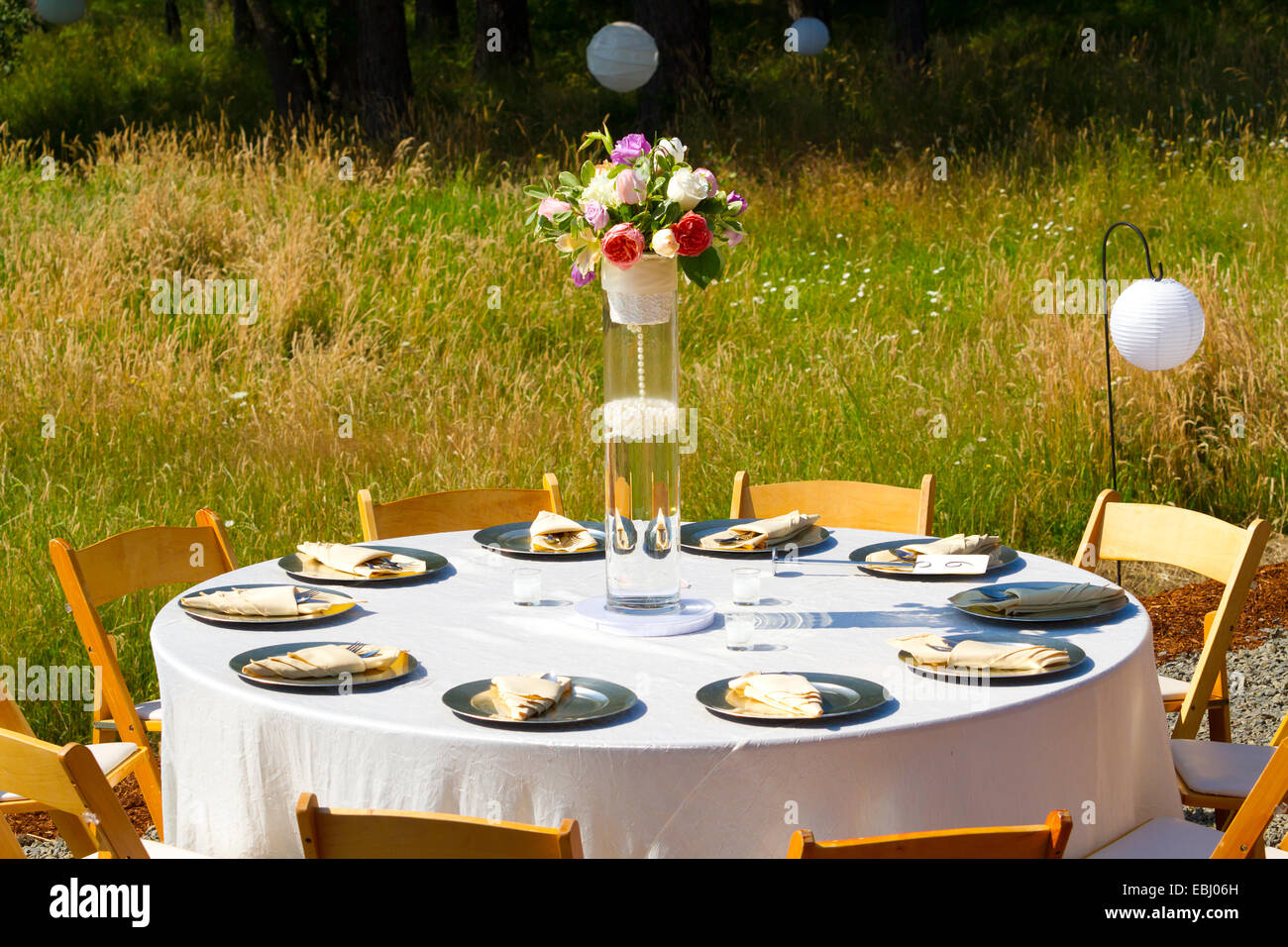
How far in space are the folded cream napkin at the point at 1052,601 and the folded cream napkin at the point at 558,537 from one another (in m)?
1.12

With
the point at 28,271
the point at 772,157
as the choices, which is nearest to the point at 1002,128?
the point at 772,157

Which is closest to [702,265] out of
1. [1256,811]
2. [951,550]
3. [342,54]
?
[951,550]

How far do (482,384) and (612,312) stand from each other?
4.81 metres

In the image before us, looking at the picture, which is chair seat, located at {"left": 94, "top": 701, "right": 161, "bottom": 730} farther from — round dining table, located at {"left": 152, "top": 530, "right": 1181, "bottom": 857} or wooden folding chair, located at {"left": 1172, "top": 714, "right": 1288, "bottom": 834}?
wooden folding chair, located at {"left": 1172, "top": 714, "right": 1288, "bottom": 834}

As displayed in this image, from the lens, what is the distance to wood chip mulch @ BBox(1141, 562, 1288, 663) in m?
5.52

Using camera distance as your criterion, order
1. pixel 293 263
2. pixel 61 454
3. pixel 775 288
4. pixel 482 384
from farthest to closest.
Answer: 1. pixel 775 288
2. pixel 293 263
3. pixel 482 384
4. pixel 61 454

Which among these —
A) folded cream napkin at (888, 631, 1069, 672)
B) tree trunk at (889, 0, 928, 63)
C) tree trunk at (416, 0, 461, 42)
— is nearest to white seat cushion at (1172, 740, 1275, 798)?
folded cream napkin at (888, 631, 1069, 672)

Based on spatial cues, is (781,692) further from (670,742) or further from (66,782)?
(66,782)

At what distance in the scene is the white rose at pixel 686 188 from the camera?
2744 millimetres

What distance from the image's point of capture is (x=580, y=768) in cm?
223

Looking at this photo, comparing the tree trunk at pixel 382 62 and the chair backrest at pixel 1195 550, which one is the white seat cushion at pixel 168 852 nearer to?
the chair backrest at pixel 1195 550

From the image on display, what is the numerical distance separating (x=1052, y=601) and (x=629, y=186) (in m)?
1.23
